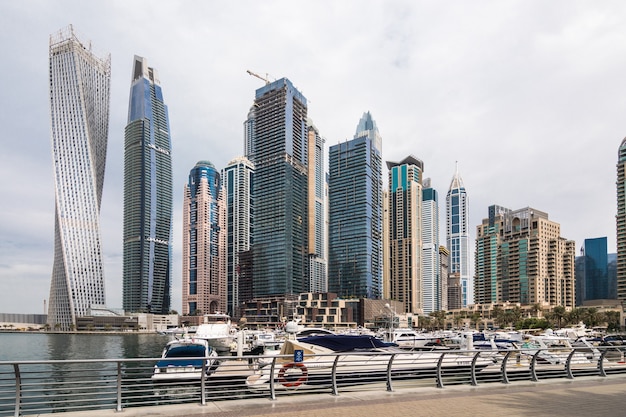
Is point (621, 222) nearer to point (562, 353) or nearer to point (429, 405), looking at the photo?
point (562, 353)

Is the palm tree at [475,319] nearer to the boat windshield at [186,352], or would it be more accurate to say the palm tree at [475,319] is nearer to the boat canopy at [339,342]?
the boat windshield at [186,352]

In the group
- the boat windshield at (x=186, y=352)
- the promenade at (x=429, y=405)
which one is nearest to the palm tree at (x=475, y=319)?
the boat windshield at (x=186, y=352)

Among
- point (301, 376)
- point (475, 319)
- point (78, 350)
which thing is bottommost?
point (475, 319)

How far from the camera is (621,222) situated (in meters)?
189

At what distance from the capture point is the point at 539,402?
14242 mm

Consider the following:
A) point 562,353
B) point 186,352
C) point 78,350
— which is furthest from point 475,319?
point 186,352

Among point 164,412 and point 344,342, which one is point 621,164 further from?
point 164,412

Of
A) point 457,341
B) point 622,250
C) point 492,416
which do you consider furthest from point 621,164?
point 492,416

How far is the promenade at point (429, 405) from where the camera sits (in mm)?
12484

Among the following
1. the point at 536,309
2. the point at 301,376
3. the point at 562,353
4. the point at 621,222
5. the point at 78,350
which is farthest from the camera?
the point at 621,222

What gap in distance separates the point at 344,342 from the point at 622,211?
644 feet

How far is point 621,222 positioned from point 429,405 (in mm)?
206826

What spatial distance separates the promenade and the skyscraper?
193 metres

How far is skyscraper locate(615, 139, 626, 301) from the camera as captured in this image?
601 ft
